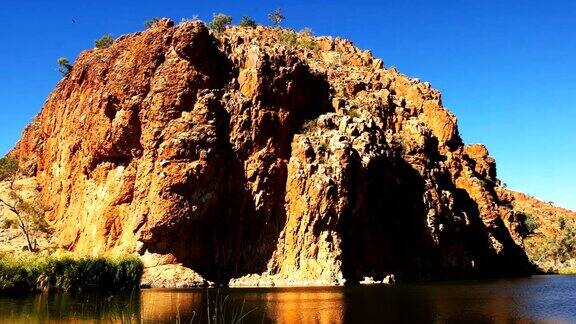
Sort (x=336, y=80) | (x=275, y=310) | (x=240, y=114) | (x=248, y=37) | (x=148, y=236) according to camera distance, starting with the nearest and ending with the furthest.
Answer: (x=275, y=310)
(x=148, y=236)
(x=240, y=114)
(x=248, y=37)
(x=336, y=80)

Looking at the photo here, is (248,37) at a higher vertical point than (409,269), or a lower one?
higher

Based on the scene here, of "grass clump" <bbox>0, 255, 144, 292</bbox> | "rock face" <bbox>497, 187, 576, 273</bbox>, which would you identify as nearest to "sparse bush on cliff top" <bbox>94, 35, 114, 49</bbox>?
"grass clump" <bbox>0, 255, 144, 292</bbox>

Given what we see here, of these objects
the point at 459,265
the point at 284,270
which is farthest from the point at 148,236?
the point at 459,265

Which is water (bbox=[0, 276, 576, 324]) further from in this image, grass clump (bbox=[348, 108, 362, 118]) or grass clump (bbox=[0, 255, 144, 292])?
grass clump (bbox=[348, 108, 362, 118])

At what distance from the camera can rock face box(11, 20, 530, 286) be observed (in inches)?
2840

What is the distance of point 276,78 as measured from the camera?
8375 cm

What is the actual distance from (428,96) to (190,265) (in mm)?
65059

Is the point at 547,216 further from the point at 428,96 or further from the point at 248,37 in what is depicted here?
the point at 248,37

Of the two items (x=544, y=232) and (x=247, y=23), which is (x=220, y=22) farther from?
(x=544, y=232)

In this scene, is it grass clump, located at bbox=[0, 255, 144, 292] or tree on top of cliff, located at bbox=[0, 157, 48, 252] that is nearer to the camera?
grass clump, located at bbox=[0, 255, 144, 292]

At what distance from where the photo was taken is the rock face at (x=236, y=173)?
72125mm

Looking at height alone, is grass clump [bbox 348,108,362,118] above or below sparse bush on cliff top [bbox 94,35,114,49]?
below

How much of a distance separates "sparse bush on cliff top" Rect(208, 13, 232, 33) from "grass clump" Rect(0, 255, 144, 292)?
53565mm

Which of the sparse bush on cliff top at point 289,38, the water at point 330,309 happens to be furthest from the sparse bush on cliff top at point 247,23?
the water at point 330,309
